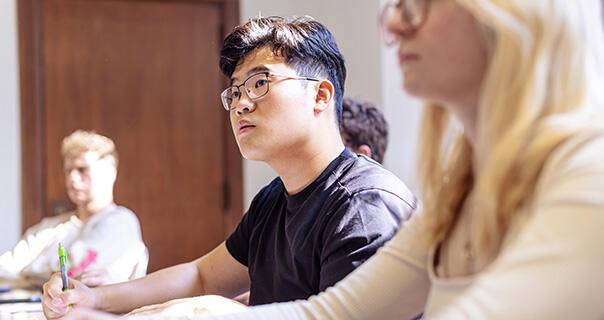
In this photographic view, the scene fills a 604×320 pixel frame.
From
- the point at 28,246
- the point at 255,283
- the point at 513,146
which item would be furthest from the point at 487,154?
the point at 28,246

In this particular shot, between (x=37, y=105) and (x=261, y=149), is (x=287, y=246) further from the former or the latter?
(x=37, y=105)

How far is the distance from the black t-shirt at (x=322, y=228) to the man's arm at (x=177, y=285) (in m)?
0.08

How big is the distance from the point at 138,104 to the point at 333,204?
8.52 ft

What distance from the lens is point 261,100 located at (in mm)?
1549

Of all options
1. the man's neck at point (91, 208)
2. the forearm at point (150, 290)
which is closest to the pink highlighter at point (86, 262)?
the man's neck at point (91, 208)

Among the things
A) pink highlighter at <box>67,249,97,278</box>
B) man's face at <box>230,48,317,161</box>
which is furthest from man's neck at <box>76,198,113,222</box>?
man's face at <box>230,48,317,161</box>

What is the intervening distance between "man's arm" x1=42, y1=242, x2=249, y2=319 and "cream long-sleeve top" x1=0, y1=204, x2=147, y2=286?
45cm

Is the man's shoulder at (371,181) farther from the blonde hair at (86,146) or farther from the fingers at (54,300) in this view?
the blonde hair at (86,146)

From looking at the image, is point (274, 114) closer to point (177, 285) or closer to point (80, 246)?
point (177, 285)

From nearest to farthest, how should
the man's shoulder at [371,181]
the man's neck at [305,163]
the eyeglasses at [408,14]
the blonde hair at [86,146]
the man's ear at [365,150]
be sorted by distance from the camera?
1. the eyeglasses at [408,14]
2. the man's shoulder at [371,181]
3. the man's neck at [305,163]
4. the man's ear at [365,150]
5. the blonde hair at [86,146]

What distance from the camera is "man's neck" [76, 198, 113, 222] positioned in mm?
2781

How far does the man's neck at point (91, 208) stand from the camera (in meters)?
2.78

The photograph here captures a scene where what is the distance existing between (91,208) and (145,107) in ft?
3.54

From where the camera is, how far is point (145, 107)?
3.76 meters
